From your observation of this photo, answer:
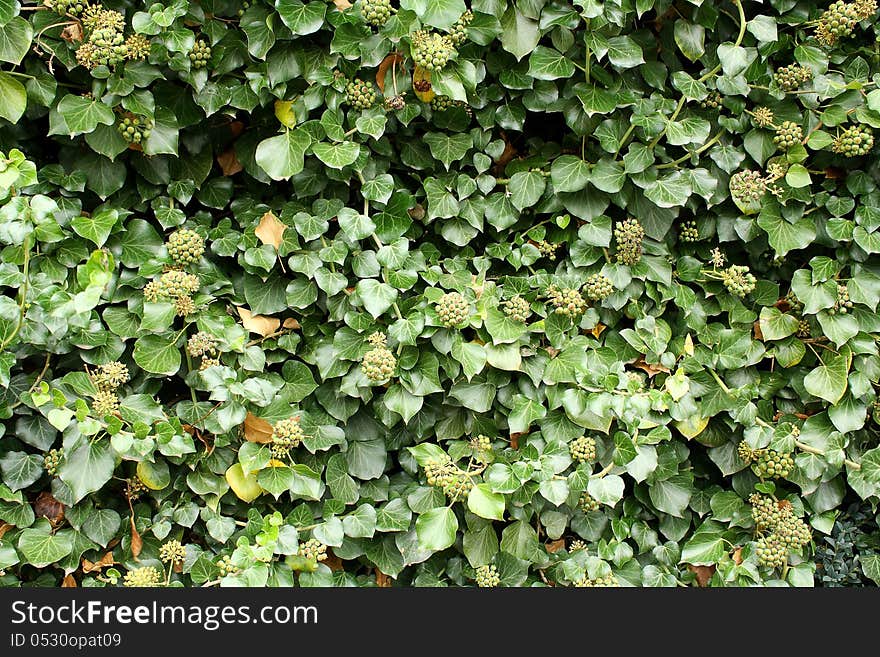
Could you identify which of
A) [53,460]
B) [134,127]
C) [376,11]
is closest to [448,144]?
[376,11]

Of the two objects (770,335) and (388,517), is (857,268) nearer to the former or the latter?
(770,335)

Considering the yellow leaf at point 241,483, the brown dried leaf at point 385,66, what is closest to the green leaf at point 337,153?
the brown dried leaf at point 385,66

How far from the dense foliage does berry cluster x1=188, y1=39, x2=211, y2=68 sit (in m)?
0.01

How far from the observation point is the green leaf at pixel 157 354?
227 cm

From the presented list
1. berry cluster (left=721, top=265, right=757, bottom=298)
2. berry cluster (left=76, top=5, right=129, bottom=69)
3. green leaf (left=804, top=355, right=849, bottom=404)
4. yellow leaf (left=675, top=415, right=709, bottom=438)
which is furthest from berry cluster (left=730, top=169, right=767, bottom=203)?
berry cluster (left=76, top=5, right=129, bottom=69)

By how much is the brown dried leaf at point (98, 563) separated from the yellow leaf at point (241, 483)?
0.47 meters

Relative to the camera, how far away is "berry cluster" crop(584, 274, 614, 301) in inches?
97.9

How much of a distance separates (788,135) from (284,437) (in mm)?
1932

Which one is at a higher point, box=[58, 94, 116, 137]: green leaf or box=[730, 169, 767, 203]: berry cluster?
box=[58, 94, 116, 137]: green leaf

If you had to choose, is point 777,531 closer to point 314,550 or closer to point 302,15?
point 314,550

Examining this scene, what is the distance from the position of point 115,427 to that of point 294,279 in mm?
713

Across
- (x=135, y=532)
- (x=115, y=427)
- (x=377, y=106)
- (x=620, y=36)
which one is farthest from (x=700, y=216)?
(x=135, y=532)

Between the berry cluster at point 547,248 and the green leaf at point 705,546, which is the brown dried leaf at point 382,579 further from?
the berry cluster at point 547,248

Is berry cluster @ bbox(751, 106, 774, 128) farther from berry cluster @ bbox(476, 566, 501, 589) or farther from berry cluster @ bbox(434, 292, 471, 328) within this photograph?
berry cluster @ bbox(476, 566, 501, 589)
